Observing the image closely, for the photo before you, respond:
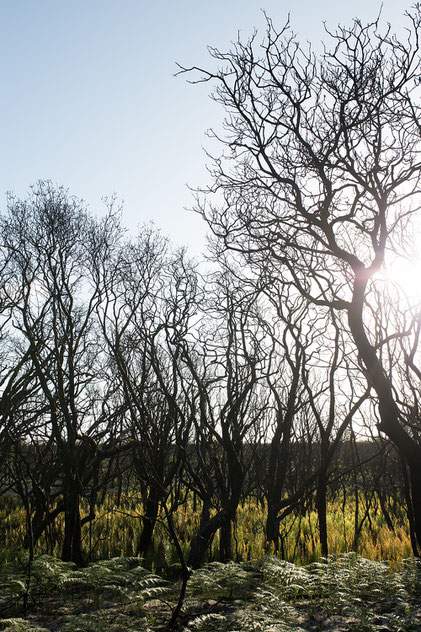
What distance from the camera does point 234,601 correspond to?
4.21 m

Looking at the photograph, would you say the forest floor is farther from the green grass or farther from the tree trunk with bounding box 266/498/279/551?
the tree trunk with bounding box 266/498/279/551

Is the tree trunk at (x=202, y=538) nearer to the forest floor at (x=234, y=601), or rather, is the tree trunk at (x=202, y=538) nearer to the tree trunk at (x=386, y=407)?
the forest floor at (x=234, y=601)

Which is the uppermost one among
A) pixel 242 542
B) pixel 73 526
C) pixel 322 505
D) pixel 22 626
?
pixel 322 505

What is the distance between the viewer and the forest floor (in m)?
3.86

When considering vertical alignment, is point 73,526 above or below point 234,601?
above

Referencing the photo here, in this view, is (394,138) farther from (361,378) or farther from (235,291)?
(361,378)

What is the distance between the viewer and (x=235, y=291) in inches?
302

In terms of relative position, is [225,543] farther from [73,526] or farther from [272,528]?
[73,526]

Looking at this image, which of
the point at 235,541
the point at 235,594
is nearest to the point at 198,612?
the point at 235,594

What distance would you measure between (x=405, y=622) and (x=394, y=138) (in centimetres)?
548

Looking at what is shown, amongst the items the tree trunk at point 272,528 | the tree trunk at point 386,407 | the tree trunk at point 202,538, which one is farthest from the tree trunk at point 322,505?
the tree trunk at point 202,538

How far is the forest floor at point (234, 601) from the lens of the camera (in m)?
3.86

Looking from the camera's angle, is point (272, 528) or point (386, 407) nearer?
point (386, 407)

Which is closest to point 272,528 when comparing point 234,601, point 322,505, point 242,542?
point 242,542
